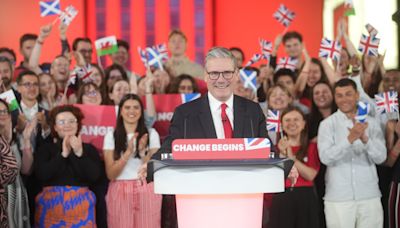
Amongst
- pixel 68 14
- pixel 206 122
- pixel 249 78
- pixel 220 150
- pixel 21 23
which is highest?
pixel 21 23

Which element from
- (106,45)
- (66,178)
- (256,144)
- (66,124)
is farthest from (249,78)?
(256,144)

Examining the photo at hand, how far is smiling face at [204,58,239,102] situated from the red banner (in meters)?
2.55

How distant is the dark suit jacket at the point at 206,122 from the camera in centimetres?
305

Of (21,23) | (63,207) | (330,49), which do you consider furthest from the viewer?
(21,23)

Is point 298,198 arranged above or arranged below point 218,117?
below

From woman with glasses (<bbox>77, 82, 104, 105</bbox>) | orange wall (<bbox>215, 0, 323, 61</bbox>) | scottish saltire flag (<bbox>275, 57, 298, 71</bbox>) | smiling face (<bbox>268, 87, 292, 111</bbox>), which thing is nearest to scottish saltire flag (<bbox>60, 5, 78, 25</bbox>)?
woman with glasses (<bbox>77, 82, 104, 105</bbox>)

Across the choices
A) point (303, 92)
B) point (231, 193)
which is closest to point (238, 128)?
point (231, 193)

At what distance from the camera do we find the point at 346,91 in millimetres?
5090

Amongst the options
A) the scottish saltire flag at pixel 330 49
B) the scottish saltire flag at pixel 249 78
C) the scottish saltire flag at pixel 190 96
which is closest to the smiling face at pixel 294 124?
the scottish saltire flag at pixel 249 78

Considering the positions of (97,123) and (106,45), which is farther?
(106,45)

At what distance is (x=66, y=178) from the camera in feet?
15.8

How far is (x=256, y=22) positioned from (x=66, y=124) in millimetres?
4704

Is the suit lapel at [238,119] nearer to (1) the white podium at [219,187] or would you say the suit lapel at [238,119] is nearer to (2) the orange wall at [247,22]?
(1) the white podium at [219,187]

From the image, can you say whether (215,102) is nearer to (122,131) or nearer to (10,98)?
(122,131)
